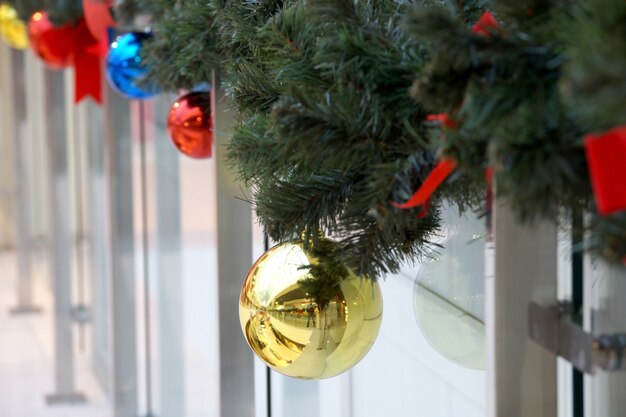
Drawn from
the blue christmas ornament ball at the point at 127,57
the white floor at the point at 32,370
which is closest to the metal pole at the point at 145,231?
the white floor at the point at 32,370

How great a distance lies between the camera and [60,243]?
2.65m

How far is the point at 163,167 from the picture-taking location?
1903 millimetres

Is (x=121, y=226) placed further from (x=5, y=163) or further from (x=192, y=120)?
(x=5, y=163)

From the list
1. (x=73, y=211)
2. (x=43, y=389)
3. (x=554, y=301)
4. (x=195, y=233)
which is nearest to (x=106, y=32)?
(x=195, y=233)

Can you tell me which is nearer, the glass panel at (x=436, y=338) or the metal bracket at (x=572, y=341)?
the metal bracket at (x=572, y=341)

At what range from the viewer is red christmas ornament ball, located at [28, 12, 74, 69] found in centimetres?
154

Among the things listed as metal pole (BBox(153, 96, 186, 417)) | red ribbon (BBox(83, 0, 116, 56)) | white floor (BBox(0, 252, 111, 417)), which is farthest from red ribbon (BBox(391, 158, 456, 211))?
white floor (BBox(0, 252, 111, 417))

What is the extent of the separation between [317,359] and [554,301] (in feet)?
0.68

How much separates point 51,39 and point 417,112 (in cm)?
123

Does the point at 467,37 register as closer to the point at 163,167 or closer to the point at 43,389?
the point at 163,167

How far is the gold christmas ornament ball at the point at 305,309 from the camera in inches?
22.8

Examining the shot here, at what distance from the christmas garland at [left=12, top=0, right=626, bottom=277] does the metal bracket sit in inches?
2.3

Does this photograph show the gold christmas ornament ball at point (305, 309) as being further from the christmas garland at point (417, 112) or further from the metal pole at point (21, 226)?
the metal pole at point (21, 226)

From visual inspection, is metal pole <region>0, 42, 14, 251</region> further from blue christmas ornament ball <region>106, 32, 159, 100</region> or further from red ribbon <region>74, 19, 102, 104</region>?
blue christmas ornament ball <region>106, 32, 159, 100</region>
